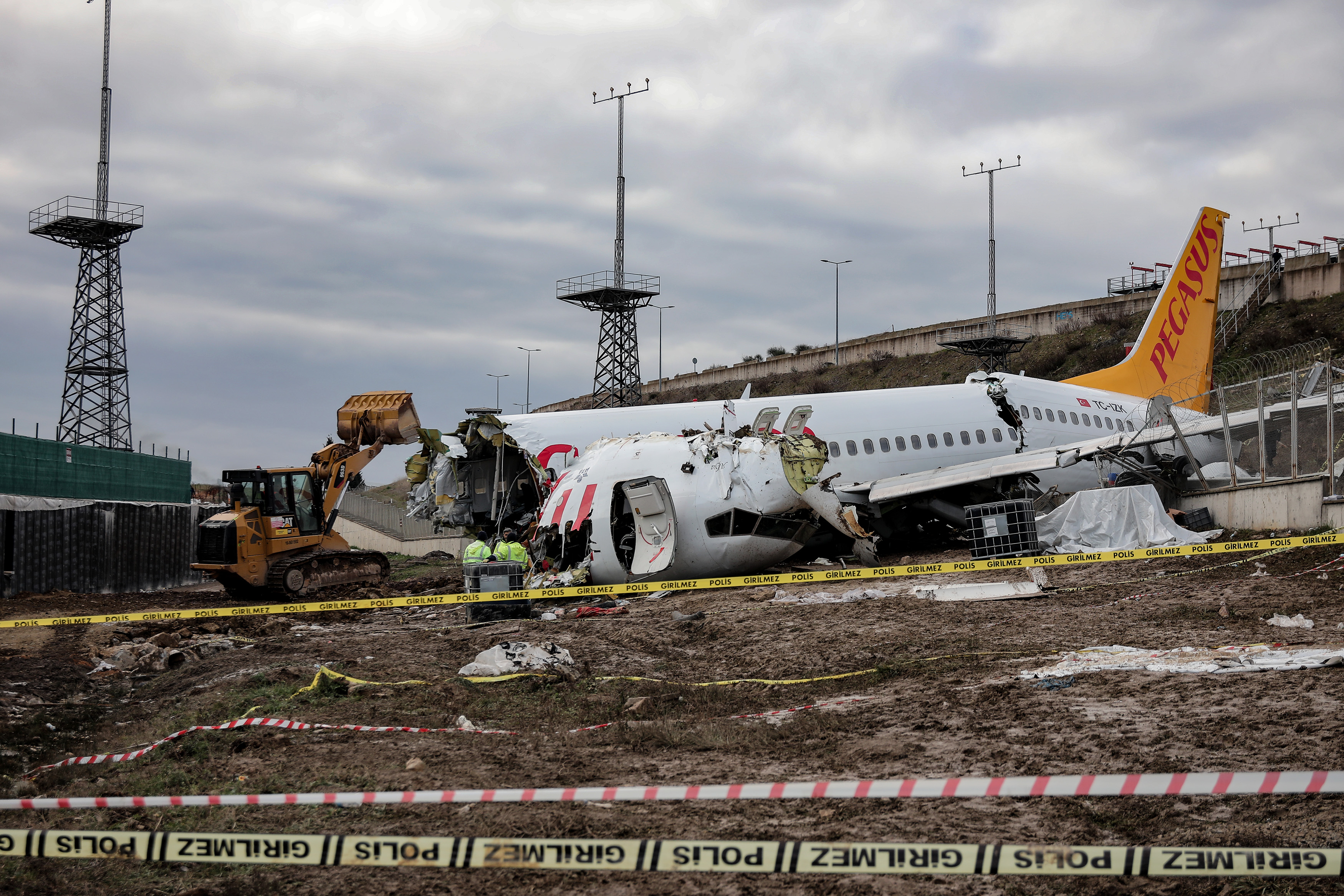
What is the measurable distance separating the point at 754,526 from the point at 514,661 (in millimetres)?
6955

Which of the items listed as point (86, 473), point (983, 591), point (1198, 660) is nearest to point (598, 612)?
point (983, 591)

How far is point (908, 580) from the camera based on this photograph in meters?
17.0

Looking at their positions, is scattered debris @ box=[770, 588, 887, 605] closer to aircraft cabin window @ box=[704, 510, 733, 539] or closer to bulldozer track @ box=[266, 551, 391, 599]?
aircraft cabin window @ box=[704, 510, 733, 539]

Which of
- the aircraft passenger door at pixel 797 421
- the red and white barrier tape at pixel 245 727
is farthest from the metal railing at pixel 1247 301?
the red and white barrier tape at pixel 245 727

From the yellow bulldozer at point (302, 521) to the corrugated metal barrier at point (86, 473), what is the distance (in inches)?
410

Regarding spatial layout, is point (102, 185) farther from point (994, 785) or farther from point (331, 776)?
point (994, 785)

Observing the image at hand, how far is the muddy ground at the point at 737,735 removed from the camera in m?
5.21

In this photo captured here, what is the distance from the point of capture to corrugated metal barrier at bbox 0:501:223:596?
24.5 metres

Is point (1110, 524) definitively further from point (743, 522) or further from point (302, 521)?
point (302, 521)

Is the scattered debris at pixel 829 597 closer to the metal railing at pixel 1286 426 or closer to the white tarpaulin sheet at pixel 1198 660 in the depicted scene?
the white tarpaulin sheet at pixel 1198 660

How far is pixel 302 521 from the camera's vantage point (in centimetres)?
2158

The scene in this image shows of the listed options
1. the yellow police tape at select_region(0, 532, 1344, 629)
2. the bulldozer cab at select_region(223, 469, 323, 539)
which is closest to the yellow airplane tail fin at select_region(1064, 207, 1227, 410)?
the yellow police tape at select_region(0, 532, 1344, 629)

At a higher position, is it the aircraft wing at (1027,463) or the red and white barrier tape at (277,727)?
the aircraft wing at (1027,463)

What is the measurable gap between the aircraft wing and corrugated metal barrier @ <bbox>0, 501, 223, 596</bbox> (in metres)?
15.3
